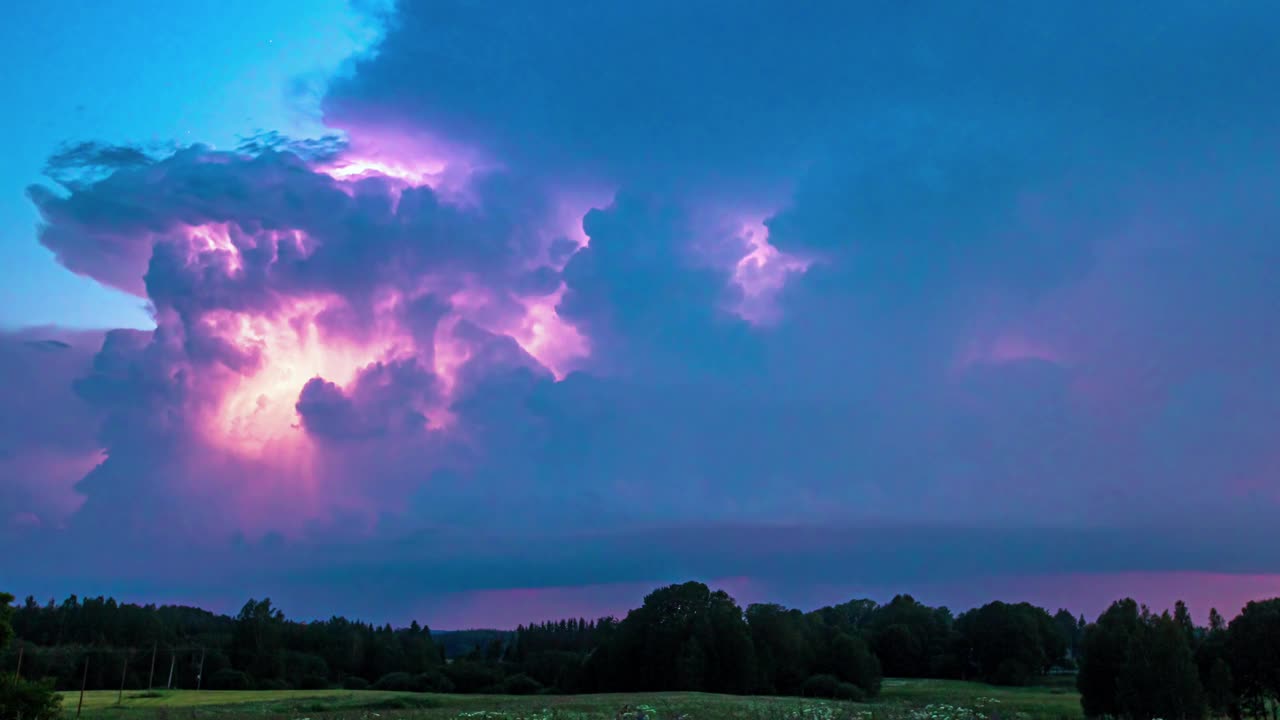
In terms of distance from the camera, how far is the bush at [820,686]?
346 feet

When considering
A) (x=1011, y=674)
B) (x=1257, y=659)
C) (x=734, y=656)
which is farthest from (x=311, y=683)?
(x=1257, y=659)

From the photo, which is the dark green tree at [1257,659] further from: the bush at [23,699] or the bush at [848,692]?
the bush at [23,699]

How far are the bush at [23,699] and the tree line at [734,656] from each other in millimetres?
58424

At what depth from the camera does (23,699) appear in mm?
24750

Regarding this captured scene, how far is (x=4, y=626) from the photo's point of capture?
24.9m

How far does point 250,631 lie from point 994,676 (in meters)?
124

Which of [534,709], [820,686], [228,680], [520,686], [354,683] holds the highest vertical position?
[534,709]

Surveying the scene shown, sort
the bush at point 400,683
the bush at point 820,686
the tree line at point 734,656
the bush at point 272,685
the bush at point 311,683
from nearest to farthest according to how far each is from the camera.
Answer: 1. the tree line at point 734,656
2. the bush at point 820,686
3. the bush at point 400,683
4. the bush at point 272,685
5. the bush at point 311,683

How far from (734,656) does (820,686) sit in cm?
1093

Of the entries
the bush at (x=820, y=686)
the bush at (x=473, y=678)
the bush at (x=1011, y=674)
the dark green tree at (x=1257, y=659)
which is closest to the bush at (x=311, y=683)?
the bush at (x=473, y=678)

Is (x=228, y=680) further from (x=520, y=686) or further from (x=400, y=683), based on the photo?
(x=520, y=686)

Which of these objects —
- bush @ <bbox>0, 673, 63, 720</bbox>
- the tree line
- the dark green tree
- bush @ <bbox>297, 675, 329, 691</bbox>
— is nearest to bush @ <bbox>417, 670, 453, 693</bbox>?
the tree line

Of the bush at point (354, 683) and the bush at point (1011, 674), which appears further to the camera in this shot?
the bush at point (354, 683)

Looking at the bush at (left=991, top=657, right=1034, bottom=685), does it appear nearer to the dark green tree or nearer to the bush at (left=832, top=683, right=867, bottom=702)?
the bush at (left=832, top=683, right=867, bottom=702)
